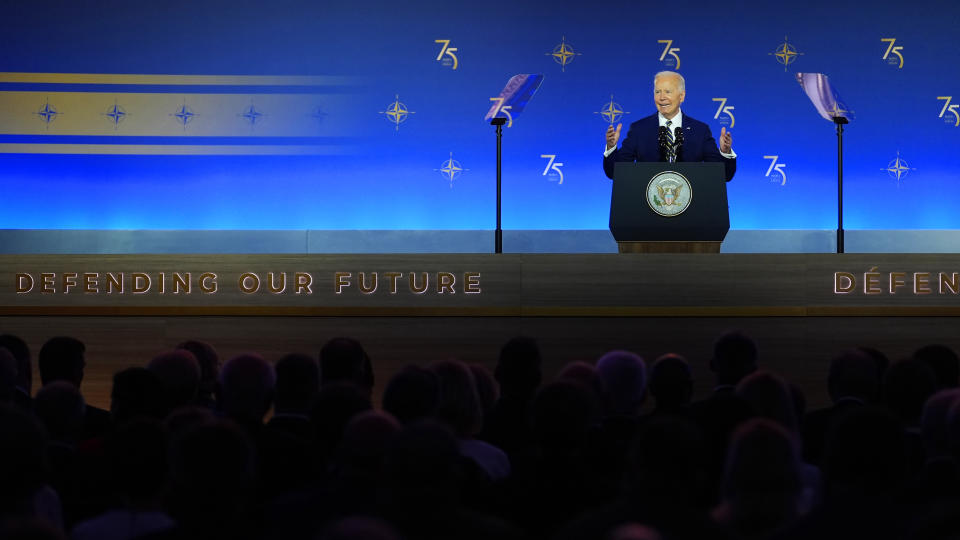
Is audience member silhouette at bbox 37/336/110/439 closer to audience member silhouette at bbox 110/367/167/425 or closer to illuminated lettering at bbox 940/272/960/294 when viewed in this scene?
audience member silhouette at bbox 110/367/167/425

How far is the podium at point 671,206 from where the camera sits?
6.41 m

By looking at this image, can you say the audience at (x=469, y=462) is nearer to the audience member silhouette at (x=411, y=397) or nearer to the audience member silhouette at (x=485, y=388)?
the audience member silhouette at (x=411, y=397)

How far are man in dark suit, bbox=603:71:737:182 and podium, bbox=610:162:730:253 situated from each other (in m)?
0.65

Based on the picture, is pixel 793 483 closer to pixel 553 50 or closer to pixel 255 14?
pixel 553 50

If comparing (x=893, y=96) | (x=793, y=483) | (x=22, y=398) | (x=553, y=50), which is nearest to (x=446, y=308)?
(x=22, y=398)

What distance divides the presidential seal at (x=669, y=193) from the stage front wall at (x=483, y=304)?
344 millimetres

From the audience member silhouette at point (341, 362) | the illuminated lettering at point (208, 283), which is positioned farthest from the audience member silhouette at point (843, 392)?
the illuminated lettering at point (208, 283)

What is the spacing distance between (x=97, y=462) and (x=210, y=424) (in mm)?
514

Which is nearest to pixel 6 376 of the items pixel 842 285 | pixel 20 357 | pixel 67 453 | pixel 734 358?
pixel 20 357

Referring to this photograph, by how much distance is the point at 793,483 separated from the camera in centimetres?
222

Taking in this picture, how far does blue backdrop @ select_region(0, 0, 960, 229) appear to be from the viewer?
9.05 metres

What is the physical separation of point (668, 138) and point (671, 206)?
102 centimetres

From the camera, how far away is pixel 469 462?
2941 millimetres

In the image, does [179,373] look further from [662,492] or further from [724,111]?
[724,111]
